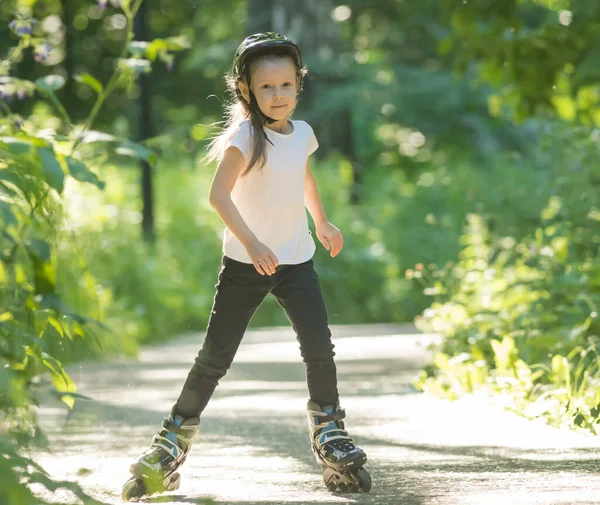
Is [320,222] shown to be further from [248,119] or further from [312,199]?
[248,119]

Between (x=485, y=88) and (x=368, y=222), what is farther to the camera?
(x=485, y=88)

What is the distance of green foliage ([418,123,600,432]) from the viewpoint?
23.3 ft

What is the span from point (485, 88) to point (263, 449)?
55.3ft

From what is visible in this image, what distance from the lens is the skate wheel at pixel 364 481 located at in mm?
4992

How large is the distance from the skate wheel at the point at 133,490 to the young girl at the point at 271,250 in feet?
0.62

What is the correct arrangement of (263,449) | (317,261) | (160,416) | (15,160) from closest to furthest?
(15,160) → (263,449) → (160,416) → (317,261)

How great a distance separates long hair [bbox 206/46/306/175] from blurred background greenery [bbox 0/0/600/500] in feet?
1.21

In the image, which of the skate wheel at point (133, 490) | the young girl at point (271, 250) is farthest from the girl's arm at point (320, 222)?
the skate wheel at point (133, 490)

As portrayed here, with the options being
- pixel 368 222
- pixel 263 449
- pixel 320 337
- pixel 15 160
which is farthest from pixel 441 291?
pixel 368 222

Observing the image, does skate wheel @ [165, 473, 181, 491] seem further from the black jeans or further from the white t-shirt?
the white t-shirt

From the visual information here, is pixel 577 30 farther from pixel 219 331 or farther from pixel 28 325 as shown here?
pixel 28 325

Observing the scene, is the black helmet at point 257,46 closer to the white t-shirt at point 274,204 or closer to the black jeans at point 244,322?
the white t-shirt at point 274,204

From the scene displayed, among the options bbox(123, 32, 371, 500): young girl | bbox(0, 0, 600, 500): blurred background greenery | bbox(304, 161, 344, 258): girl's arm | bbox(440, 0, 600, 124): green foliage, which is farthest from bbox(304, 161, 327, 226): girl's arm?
bbox(440, 0, 600, 124): green foliage

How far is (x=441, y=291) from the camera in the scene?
359 inches
